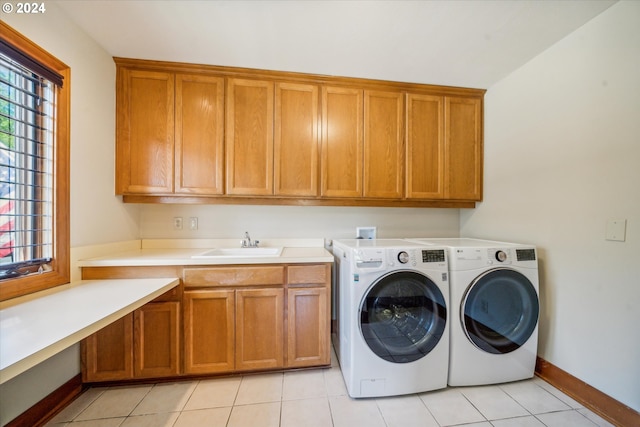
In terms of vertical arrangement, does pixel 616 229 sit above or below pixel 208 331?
above

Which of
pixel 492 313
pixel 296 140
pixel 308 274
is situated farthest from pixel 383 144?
pixel 492 313

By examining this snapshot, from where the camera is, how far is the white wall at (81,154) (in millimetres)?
1235

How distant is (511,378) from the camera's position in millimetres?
1610

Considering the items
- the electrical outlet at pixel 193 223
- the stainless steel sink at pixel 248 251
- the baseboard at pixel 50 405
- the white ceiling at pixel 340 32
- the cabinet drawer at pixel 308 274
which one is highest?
the white ceiling at pixel 340 32

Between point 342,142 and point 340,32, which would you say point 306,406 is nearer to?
point 342,142

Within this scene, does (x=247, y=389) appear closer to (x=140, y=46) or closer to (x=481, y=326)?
(x=481, y=326)

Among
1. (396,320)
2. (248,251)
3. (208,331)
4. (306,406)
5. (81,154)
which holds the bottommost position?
(306,406)

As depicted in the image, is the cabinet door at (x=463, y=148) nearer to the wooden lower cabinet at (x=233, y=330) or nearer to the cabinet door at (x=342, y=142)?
the cabinet door at (x=342, y=142)

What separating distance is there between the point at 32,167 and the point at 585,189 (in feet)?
10.7

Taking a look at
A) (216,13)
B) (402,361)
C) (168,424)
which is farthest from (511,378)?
(216,13)

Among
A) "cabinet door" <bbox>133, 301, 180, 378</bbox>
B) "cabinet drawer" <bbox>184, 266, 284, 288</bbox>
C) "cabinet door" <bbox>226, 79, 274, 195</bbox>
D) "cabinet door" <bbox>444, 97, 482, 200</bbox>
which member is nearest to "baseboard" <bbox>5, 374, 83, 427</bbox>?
"cabinet door" <bbox>133, 301, 180, 378</bbox>

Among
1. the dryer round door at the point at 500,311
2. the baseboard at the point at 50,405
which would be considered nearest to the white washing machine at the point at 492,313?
the dryer round door at the point at 500,311

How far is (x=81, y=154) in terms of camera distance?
5.05ft

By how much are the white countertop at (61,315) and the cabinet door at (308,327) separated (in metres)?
0.84
